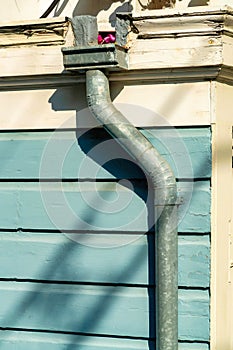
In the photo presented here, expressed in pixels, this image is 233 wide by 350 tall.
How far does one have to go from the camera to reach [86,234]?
2.76m

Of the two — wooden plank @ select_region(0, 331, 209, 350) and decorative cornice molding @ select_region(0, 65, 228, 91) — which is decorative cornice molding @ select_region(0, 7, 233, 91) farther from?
wooden plank @ select_region(0, 331, 209, 350)

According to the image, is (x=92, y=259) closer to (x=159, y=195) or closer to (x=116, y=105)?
(x=159, y=195)

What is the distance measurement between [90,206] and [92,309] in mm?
402

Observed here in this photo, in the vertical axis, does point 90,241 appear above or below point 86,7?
below

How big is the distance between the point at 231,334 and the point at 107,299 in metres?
0.56

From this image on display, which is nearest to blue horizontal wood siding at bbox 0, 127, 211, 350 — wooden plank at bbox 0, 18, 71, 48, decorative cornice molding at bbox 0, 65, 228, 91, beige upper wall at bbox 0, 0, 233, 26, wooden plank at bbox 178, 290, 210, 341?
wooden plank at bbox 178, 290, 210, 341

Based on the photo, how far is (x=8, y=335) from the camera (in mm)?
2881

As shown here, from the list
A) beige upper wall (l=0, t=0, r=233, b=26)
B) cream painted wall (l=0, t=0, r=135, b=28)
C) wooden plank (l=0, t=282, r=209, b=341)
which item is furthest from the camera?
cream painted wall (l=0, t=0, r=135, b=28)

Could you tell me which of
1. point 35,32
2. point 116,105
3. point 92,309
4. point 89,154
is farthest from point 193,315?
point 35,32

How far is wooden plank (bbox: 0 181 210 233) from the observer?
8.66 feet

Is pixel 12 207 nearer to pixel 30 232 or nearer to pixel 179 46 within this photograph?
pixel 30 232

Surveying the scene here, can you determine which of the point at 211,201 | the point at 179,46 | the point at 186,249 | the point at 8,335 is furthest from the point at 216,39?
the point at 8,335

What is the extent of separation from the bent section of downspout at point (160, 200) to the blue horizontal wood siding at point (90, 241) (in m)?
0.07

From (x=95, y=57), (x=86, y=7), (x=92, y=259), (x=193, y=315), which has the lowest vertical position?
(x=193, y=315)
